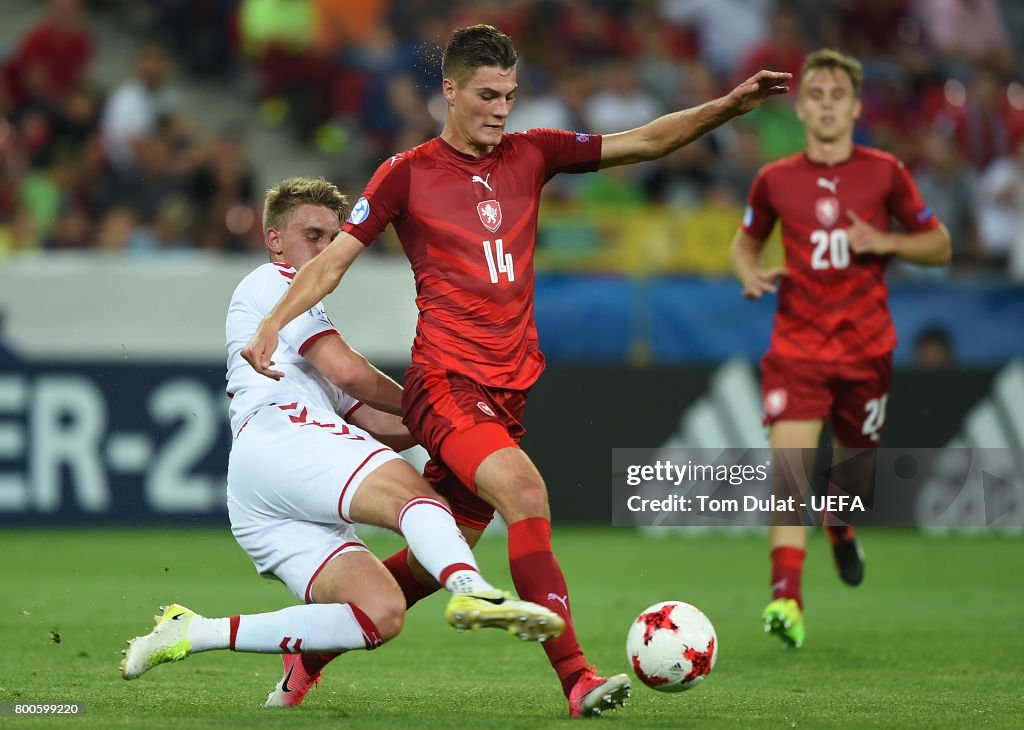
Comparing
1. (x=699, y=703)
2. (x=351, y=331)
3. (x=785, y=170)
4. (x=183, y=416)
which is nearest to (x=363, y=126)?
(x=351, y=331)

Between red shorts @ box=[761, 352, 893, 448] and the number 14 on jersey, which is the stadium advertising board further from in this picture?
the number 14 on jersey

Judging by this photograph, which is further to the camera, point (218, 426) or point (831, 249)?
point (218, 426)

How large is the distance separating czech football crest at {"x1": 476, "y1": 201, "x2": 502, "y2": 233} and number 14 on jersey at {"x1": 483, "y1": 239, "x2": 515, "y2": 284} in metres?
0.06

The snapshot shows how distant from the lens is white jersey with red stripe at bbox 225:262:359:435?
5816 millimetres

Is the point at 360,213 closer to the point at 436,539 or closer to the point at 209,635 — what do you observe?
the point at 436,539

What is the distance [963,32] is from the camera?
17.7 metres

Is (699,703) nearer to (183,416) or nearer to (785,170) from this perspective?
(785,170)

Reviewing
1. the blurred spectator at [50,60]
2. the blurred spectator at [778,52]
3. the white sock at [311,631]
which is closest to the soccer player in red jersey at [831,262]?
the white sock at [311,631]

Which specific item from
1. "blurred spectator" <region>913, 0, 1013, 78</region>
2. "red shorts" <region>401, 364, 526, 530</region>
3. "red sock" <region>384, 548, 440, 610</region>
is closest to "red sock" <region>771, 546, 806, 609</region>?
"red sock" <region>384, 548, 440, 610</region>

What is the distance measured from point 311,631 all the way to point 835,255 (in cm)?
385

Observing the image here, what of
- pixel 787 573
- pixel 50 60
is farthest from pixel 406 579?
pixel 50 60

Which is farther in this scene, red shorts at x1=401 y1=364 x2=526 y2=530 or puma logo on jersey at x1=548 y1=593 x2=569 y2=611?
red shorts at x1=401 y1=364 x2=526 y2=530

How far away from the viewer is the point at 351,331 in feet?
41.4

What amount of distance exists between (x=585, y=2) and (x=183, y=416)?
23.7 ft
